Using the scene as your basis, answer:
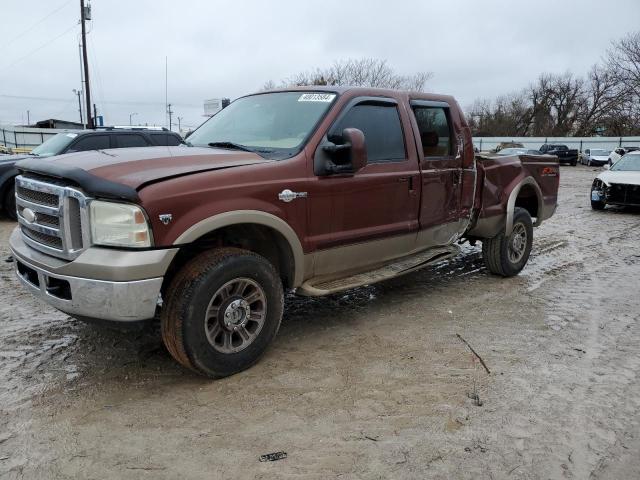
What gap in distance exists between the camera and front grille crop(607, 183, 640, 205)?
464 inches

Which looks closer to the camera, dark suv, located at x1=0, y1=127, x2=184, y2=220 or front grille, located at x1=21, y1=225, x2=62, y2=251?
front grille, located at x1=21, y1=225, x2=62, y2=251

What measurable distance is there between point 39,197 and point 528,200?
18.7ft

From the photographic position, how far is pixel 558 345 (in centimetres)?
425

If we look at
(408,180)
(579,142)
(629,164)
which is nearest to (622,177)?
(629,164)

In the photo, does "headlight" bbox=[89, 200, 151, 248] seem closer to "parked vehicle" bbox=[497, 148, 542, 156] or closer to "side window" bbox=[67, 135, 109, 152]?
"parked vehicle" bbox=[497, 148, 542, 156]

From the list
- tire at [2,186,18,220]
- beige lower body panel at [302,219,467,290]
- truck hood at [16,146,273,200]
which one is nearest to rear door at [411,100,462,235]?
beige lower body panel at [302,219,467,290]

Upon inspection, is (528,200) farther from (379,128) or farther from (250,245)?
(250,245)

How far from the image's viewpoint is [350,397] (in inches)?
132

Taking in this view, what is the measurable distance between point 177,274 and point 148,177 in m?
0.66

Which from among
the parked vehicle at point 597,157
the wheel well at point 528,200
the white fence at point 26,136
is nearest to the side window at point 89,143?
the wheel well at point 528,200

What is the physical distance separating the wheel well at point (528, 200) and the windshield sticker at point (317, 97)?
3.33m

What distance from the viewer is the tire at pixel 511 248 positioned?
6199 mm

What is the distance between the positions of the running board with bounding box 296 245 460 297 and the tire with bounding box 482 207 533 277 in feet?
2.76

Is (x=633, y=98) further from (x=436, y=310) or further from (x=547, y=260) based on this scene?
(x=436, y=310)
